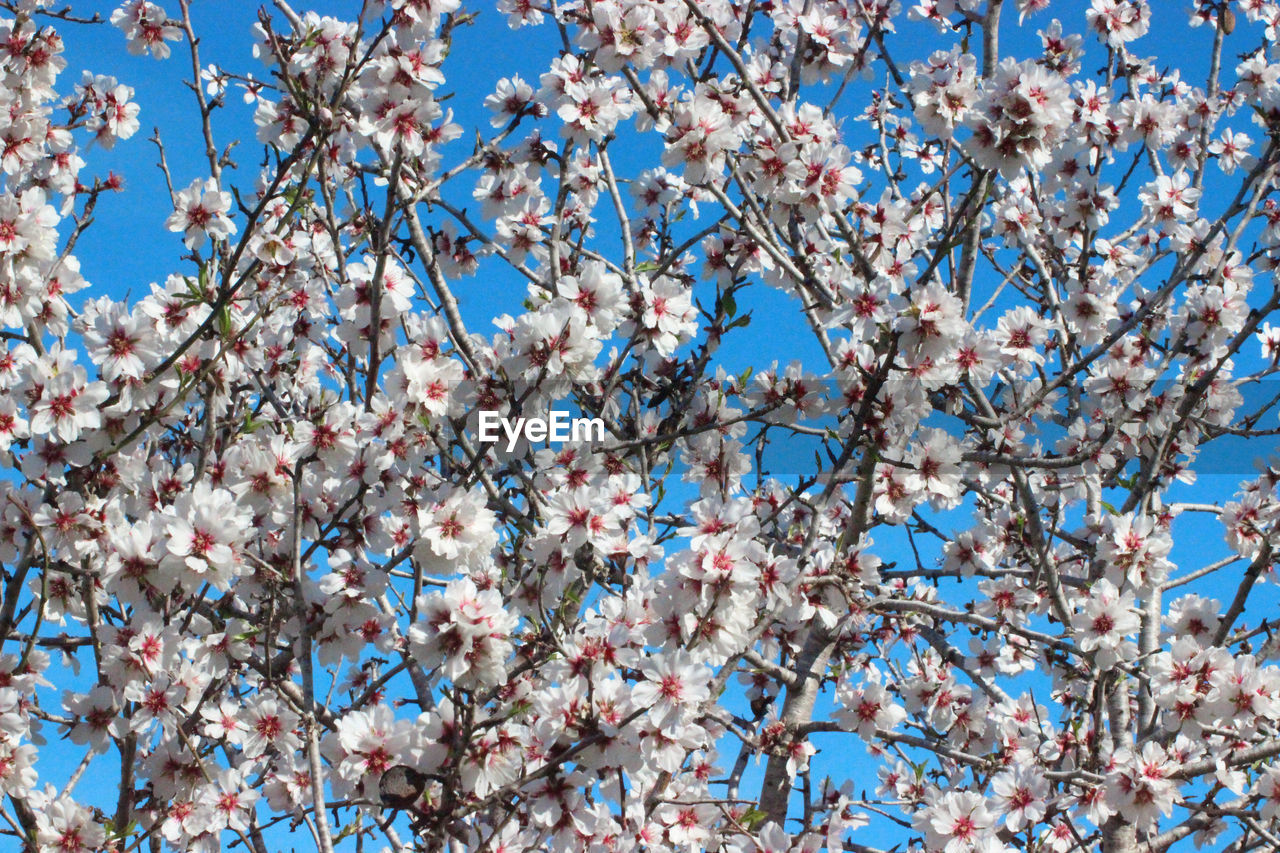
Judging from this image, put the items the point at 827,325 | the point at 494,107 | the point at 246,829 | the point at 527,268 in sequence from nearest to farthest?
the point at 827,325, the point at 246,829, the point at 494,107, the point at 527,268

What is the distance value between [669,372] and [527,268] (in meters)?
1.01

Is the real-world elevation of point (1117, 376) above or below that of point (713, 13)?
below

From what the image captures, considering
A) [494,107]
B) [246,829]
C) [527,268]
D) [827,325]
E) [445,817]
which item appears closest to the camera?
[445,817]

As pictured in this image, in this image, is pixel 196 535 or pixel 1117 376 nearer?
pixel 196 535

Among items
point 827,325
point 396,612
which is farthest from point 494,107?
point 396,612

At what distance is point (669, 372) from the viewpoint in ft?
13.9

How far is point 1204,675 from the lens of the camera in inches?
164

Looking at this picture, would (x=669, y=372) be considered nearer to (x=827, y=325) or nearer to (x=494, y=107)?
(x=827, y=325)

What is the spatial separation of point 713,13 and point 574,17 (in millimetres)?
626

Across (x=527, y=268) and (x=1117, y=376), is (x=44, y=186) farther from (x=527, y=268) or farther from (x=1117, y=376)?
(x=1117, y=376)

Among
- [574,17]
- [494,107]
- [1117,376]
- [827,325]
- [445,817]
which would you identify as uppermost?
[574,17]

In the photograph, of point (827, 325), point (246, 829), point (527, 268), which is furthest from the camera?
point (527, 268)

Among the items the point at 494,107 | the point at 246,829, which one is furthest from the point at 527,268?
the point at 246,829

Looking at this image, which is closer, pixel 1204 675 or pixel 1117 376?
pixel 1204 675
